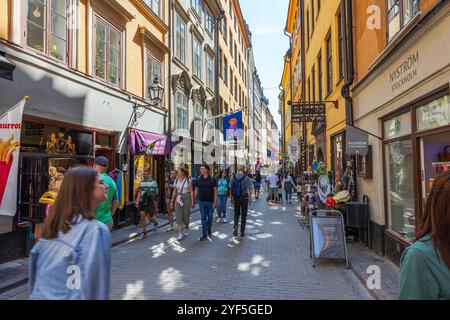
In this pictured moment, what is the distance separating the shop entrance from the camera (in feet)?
16.9

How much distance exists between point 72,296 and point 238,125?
1910cm

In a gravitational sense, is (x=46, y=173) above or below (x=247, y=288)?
above

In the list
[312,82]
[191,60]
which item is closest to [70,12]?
[191,60]

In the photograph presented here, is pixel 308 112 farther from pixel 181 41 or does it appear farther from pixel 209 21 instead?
pixel 209 21

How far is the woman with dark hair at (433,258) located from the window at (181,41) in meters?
15.1

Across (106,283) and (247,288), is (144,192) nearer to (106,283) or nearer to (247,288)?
(247,288)

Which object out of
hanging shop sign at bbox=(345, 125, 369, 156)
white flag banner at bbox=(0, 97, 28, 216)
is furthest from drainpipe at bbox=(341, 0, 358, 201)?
white flag banner at bbox=(0, 97, 28, 216)

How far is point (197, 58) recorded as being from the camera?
64.1ft

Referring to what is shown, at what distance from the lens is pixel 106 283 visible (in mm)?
2152

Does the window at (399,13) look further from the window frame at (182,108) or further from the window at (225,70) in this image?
the window at (225,70)

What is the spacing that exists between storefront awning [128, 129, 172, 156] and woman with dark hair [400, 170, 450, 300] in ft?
32.7

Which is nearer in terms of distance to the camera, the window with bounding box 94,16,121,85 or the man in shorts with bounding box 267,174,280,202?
the window with bounding box 94,16,121,85

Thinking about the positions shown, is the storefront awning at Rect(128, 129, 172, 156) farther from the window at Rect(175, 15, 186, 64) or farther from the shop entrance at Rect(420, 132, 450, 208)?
the shop entrance at Rect(420, 132, 450, 208)

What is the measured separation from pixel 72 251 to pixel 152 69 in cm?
1196
